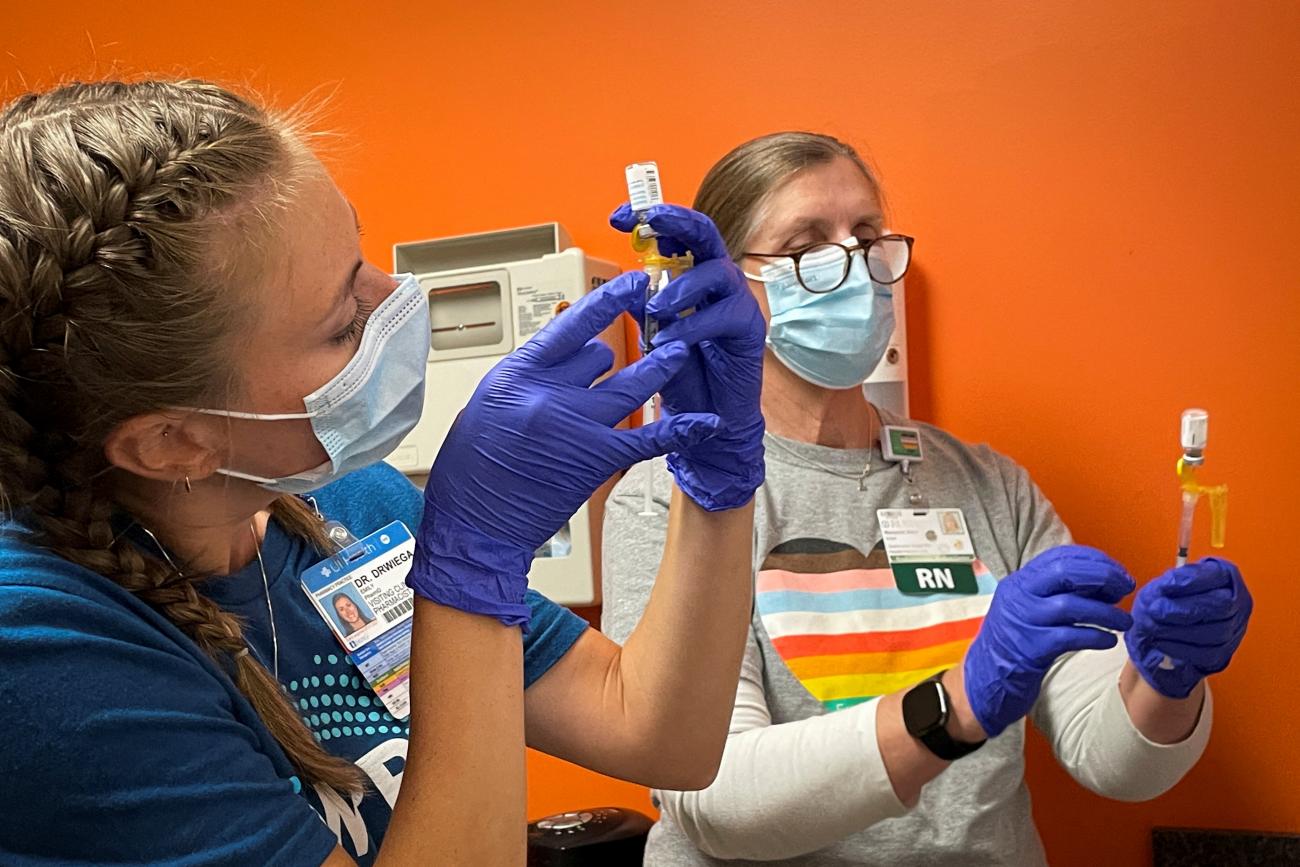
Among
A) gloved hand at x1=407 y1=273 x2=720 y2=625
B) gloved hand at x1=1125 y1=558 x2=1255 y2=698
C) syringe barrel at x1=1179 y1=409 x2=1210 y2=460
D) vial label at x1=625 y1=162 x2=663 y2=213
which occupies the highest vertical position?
vial label at x1=625 y1=162 x2=663 y2=213

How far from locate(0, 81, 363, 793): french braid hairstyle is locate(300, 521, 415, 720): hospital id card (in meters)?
0.12

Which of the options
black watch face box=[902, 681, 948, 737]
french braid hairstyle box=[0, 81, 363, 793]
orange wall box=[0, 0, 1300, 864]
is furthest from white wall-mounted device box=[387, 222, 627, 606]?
french braid hairstyle box=[0, 81, 363, 793]

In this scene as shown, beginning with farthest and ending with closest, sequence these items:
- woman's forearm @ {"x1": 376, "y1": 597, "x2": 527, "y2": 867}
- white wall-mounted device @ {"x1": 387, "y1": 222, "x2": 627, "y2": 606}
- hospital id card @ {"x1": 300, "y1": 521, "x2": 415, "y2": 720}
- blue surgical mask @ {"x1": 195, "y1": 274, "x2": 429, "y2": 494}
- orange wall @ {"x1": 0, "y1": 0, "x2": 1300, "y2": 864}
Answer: white wall-mounted device @ {"x1": 387, "y1": 222, "x2": 627, "y2": 606}, orange wall @ {"x1": 0, "y1": 0, "x2": 1300, "y2": 864}, hospital id card @ {"x1": 300, "y1": 521, "x2": 415, "y2": 720}, blue surgical mask @ {"x1": 195, "y1": 274, "x2": 429, "y2": 494}, woman's forearm @ {"x1": 376, "y1": 597, "x2": 527, "y2": 867}

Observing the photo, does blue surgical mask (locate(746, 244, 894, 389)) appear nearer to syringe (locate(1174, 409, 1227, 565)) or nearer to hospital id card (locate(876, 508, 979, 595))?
hospital id card (locate(876, 508, 979, 595))

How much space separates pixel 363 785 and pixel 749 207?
1.05 metres

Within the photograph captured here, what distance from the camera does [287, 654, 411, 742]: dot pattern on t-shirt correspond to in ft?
3.54

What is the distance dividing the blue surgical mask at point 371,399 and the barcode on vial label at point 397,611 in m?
0.16

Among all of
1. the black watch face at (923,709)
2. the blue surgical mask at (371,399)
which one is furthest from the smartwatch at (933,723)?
the blue surgical mask at (371,399)

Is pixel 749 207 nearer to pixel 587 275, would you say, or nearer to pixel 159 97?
pixel 587 275

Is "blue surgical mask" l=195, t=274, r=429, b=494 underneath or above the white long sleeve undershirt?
above

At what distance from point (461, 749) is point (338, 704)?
221mm

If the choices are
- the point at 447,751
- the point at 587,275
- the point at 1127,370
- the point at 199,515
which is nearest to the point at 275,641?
the point at 199,515

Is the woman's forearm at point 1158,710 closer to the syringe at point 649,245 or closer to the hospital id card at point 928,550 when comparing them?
the hospital id card at point 928,550

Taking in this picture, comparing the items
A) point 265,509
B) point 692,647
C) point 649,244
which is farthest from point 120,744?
point 649,244
